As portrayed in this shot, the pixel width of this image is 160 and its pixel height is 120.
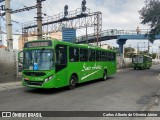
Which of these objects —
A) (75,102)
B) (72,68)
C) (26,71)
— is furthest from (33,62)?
(75,102)

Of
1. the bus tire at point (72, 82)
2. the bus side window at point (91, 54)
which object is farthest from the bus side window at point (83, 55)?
the bus tire at point (72, 82)

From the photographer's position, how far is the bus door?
11547 mm

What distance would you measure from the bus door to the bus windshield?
42 cm

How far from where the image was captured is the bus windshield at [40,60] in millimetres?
11164

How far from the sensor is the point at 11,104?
8.73 metres

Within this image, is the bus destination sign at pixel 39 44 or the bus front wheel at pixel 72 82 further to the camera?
the bus front wheel at pixel 72 82


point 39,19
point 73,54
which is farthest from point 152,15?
point 73,54

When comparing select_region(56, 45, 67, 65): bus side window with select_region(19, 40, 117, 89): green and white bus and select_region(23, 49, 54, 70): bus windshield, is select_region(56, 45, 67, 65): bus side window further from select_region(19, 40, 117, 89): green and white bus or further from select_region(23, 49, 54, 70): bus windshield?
select_region(23, 49, 54, 70): bus windshield

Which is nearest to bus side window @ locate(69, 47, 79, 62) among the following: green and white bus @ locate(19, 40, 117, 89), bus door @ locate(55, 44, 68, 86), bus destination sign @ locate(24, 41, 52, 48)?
green and white bus @ locate(19, 40, 117, 89)

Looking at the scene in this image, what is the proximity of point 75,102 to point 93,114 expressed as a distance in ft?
6.52

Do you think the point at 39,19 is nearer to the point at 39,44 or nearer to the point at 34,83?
the point at 39,44

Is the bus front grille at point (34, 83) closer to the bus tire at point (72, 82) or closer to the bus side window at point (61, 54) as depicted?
the bus side window at point (61, 54)

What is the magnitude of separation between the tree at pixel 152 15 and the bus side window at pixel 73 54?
68.8ft

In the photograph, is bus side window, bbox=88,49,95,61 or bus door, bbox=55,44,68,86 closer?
bus door, bbox=55,44,68,86
